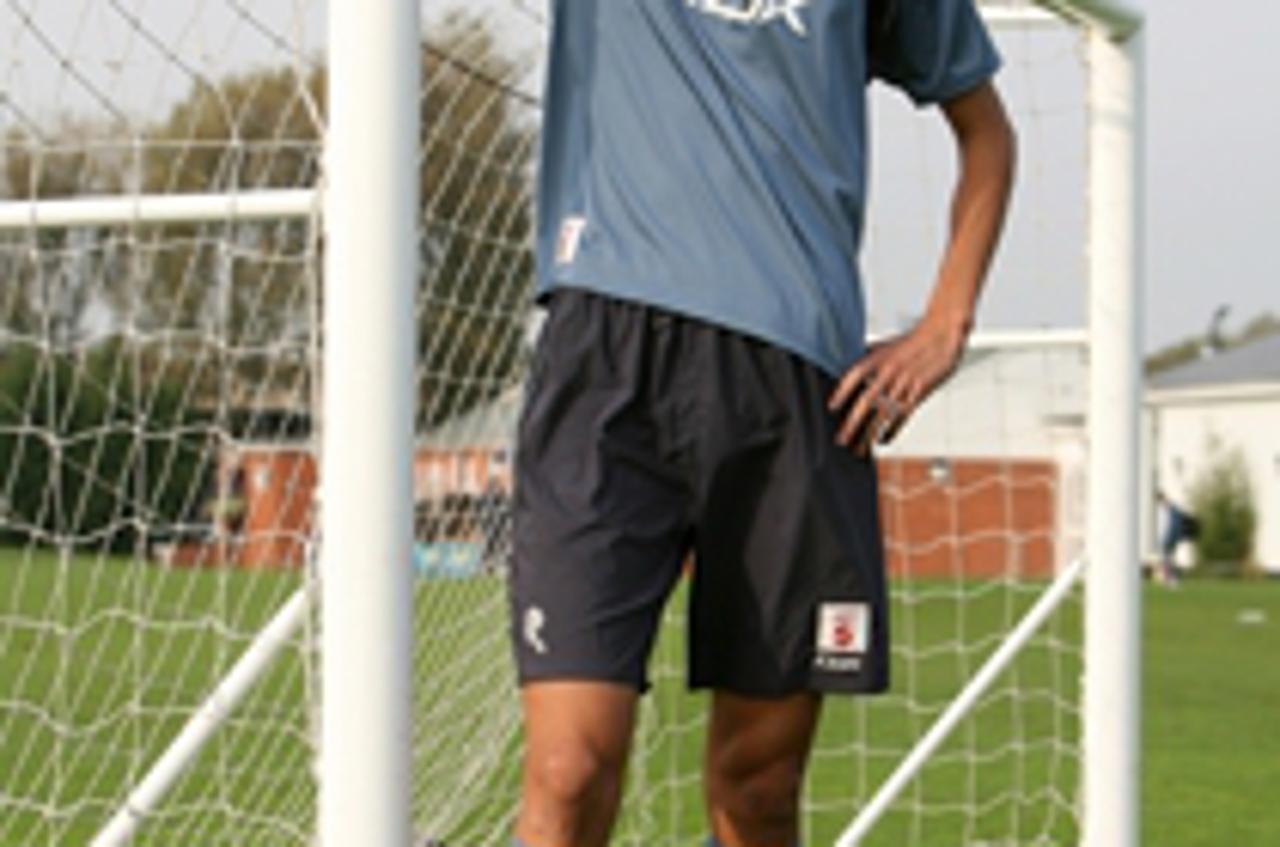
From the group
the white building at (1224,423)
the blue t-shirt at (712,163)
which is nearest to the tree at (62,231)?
the blue t-shirt at (712,163)

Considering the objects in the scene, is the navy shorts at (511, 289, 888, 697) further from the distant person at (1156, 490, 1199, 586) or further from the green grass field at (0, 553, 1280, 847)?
the distant person at (1156, 490, 1199, 586)

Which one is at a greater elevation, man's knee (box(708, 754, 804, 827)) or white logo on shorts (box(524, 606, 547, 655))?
white logo on shorts (box(524, 606, 547, 655))

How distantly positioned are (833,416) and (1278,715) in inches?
358

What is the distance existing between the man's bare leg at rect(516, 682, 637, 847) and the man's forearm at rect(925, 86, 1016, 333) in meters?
0.78

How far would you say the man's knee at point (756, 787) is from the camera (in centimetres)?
328

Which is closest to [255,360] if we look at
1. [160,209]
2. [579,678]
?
[160,209]

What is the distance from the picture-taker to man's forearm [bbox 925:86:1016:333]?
3.38m

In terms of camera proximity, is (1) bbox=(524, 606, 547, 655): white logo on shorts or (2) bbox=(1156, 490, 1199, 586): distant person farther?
(2) bbox=(1156, 490, 1199, 586): distant person

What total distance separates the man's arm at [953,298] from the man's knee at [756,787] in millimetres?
448

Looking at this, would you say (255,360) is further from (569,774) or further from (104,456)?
(569,774)

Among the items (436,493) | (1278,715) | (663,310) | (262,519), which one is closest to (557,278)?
(663,310)

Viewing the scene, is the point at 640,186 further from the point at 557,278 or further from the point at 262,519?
the point at 262,519

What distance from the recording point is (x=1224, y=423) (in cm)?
4778

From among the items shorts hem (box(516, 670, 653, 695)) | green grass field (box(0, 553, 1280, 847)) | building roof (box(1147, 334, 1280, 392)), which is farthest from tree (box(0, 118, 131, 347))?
building roof (box(1147, 334, 1280, 392))
